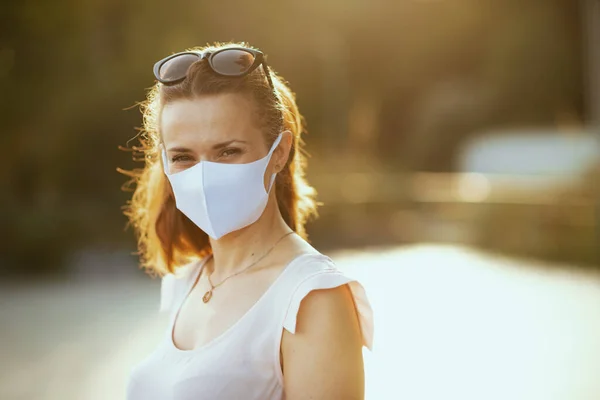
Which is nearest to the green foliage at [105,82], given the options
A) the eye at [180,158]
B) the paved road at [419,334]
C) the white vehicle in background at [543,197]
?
the paved road at [419,334]

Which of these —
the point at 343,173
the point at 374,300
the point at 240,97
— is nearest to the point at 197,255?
the point at 240,97

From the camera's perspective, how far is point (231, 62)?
2.13m

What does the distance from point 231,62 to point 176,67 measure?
156mm

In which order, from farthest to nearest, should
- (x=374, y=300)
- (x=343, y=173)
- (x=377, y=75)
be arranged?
(x=377, y=75) < (x=343, y=173) < (x=374, y=300)

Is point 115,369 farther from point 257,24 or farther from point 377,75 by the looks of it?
point 377,75

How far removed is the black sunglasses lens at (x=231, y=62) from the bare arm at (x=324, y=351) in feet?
1.97

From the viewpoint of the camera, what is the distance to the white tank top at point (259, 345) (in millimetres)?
1947

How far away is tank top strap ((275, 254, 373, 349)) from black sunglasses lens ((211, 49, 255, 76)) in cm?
50

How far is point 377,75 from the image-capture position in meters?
37.2

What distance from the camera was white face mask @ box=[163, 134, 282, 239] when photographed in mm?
2213

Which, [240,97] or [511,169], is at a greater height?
[240,97]

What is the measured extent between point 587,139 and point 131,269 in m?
10.2

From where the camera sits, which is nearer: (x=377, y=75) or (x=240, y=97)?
(x=240, y=97)

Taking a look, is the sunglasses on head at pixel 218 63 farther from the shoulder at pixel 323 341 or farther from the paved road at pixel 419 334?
the paved road at pixel 419 334
